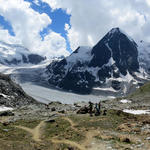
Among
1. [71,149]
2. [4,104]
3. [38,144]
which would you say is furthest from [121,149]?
[4,104]

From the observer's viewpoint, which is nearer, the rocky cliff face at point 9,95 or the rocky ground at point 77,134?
the rocky ground at point 77,134

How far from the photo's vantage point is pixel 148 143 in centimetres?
2630

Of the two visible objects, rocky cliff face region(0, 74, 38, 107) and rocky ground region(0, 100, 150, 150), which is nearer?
rocky ground region(0, 100, 150, 150)

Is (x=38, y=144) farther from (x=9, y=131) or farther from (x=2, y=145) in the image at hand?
(x=9, y=131)

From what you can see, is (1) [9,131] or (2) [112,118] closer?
(1) [9,131]

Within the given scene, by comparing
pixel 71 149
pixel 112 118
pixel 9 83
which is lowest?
pixel 71 149

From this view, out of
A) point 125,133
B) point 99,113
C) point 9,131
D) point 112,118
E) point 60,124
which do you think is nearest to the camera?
point 125,133

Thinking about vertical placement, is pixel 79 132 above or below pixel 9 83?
below

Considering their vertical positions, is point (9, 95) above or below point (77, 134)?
above

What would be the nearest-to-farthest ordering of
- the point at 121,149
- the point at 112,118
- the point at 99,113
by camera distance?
the point at 121,149 < the point at 112,118 < the point at 99,113

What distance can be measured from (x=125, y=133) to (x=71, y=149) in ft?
31.9

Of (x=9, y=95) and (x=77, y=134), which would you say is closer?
(x=77, y=134)

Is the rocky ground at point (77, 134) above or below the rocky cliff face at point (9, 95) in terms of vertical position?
below

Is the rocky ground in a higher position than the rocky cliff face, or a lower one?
lower
